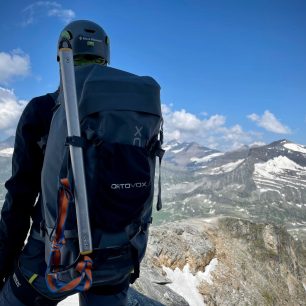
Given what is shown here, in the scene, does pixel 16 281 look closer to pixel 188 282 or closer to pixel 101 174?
pixel 101 174

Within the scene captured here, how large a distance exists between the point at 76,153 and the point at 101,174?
0.45 m

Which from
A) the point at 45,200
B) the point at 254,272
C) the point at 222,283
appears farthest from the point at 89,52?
the point at 254,272

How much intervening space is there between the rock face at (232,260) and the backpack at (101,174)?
2822 cm

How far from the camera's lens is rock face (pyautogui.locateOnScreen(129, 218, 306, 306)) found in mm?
38469

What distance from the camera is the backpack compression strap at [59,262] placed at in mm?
4066

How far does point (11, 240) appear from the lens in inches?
202

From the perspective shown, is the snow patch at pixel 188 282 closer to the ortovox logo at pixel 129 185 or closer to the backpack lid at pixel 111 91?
the ortovox logo at pixel 129 185

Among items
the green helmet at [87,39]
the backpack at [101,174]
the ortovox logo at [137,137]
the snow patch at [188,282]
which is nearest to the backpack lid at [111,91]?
the backpack at [101,174]

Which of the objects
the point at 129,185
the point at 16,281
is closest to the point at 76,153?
the point at 129,185

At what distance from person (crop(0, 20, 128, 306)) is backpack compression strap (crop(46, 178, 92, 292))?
1.70 ft

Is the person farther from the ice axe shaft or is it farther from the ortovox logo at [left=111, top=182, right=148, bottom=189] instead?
the ortovox logo at [left=111, top=182, right=148, bottom=189]

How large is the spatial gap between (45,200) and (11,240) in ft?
3.95

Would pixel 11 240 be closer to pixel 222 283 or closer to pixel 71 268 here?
pixel 71 268

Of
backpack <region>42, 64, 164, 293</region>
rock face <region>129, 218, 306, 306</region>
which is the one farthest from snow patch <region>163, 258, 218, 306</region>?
backpack <region>42, 64, 164, 293</region>
